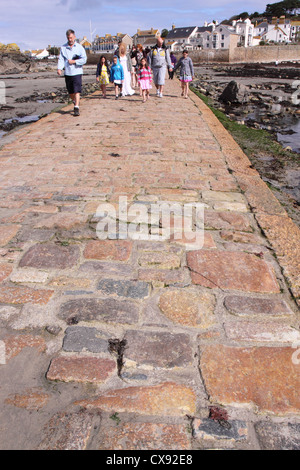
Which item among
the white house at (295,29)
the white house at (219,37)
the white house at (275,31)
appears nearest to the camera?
the white house at (219,37)

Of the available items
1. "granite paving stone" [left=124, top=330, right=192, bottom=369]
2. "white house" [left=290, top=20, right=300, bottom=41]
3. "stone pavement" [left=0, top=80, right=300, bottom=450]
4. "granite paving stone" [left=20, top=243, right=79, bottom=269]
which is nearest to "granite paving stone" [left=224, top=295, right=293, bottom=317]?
"stone pavement" [left=0, top=80, right=300, bottom=450]

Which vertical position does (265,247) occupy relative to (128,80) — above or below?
below

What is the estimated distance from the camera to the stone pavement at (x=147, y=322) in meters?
1.45

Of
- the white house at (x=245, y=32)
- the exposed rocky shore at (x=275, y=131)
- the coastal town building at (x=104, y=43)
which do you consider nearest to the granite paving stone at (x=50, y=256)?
the exposed rocky shore at (x=275, y=131)

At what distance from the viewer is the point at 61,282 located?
92.0 inches

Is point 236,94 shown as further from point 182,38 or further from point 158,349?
point 182,38

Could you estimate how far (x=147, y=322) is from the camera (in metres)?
2.01

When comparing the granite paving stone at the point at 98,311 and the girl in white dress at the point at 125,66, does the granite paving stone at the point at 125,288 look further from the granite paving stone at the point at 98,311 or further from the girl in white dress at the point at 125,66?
the girl in white dress at the point at 125,66

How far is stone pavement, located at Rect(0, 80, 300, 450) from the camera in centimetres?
145

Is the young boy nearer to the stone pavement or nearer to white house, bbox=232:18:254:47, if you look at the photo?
the stone pavement

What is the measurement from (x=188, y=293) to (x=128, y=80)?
11.4 metres
